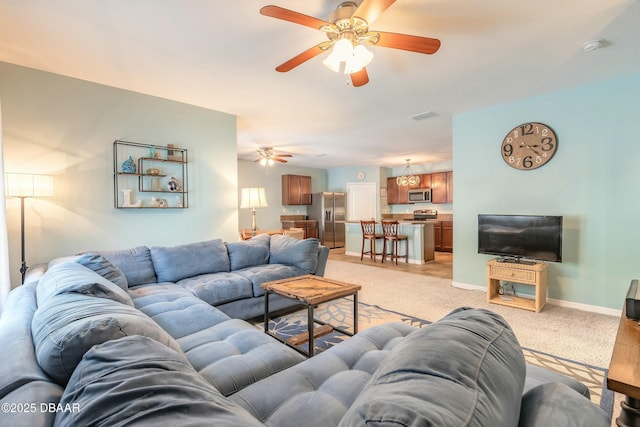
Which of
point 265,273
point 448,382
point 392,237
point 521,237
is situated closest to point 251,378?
point 448,382

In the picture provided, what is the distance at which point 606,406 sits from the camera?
1717mm

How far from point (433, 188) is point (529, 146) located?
4816 mm

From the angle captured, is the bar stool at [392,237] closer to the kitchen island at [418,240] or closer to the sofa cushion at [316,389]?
the kitchen island at [418,240]

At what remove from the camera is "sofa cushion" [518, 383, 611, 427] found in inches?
23.6

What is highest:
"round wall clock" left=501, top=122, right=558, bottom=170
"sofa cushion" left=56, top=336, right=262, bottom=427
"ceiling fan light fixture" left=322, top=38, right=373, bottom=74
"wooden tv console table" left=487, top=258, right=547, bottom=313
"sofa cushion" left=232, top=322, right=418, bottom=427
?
"ceiling fan light fixture" left=322, top=38, right=373, bottom=74

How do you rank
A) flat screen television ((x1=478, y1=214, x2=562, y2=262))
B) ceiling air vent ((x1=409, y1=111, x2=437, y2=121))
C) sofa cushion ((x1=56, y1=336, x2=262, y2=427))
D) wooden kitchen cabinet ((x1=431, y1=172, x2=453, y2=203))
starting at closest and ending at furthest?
sofa cushion ((x1=56, y1=336, x2=262, y2=427)) < flat screen television ((x1=478, y1=214, x2=562, y2=262)) < ceiling air vent ((x1=409, y1=111, x2=437, y2=121)) < wooden kitchen cabinet ((x1=431, y1=172, x2=453, y2=203))

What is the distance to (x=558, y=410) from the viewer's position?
2.05ft

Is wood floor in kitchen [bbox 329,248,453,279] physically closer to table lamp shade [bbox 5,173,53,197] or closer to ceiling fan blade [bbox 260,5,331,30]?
ceiling fan blade [bbox 260,5,331,30]

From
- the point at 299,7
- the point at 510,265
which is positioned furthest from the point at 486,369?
the point at 510,265

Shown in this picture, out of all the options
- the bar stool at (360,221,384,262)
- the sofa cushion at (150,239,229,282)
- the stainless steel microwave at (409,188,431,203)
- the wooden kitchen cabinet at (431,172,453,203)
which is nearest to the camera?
the sofa cushion at (150,239,229,282)

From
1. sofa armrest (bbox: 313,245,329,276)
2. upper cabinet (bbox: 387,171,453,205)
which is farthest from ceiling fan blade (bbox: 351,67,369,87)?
upper cabinet (bbox: 387,171,453,205)

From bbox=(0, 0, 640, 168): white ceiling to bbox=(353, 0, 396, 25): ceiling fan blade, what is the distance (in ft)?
1.12

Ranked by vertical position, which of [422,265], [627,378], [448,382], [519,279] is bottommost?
[422,265]

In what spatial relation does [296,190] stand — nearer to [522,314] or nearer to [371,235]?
[371,235]
